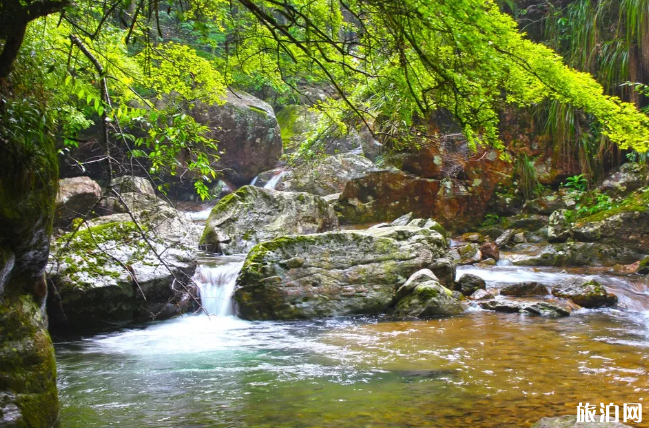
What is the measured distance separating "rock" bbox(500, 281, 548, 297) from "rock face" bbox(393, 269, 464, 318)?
135 centimetres

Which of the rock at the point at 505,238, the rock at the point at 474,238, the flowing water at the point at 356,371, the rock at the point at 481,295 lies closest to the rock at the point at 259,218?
the rock at the point at 474,238

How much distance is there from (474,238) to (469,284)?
13.1 ft

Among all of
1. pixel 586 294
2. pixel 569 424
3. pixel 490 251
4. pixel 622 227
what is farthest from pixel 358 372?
pixel 622 227

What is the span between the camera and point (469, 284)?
829cm

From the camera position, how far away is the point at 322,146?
8922 mm

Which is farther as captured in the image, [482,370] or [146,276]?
[146,276]

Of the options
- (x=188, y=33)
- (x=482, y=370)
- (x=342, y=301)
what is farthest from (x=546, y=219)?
(x=188, y=33)

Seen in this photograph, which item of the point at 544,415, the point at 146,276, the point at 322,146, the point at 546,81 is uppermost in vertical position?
the point at 322,146

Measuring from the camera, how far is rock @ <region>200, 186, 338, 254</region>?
10688 millimetres

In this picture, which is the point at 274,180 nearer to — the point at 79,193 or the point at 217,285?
the point at 79,193

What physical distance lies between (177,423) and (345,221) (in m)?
9.96

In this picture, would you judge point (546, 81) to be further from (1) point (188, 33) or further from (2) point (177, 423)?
(1) point (188, 33)

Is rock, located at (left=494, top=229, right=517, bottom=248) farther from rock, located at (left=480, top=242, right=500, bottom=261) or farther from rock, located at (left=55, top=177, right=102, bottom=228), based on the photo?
rock, located at (left=55, top=177, right=102, bottom=228)

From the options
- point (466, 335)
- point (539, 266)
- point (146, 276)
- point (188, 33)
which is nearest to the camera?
point (466, 335)
